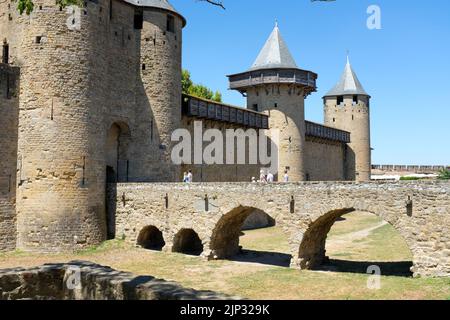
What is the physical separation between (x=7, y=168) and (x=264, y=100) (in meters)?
17.1

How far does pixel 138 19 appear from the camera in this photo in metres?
22.0

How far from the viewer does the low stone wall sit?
557cm

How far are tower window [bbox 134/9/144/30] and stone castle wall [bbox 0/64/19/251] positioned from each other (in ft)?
21.0

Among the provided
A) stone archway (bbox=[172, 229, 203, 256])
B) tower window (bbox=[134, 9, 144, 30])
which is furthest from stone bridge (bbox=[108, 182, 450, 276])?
tower window (bbox=[134, 9, 144, 30])

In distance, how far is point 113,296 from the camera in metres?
5.78

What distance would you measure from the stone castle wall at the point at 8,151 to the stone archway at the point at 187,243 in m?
6.36

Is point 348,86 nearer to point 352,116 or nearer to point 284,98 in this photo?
point 352,116

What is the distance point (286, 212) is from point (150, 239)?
754 centimetres

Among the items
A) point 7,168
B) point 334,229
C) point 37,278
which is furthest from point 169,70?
point 37,278

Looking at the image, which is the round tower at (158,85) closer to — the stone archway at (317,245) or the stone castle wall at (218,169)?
the stone castle wall at (218,169)

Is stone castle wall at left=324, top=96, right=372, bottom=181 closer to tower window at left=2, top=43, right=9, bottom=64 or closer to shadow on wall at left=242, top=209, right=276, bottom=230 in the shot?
shadow on wall at left=242, top=209, right=276, bottom=230

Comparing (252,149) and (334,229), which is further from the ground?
(252,149)

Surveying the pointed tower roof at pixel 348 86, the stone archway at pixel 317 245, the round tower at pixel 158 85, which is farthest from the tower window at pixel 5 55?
the pointed tower roof at pixel 348 86
